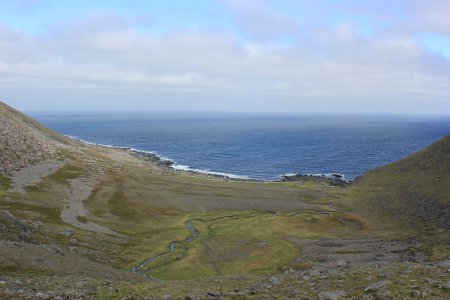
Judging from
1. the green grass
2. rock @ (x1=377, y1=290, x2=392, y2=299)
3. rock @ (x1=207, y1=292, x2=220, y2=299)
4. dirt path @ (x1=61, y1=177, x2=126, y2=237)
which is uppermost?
rock @ (x1=377, y1=290, x2=392, y2=299)

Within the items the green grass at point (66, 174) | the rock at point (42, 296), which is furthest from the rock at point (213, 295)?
the green grass at point (66, 174)

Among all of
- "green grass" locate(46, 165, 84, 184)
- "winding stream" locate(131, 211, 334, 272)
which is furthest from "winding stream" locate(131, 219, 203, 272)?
"green grass" locate(46, 165, 84, 184)

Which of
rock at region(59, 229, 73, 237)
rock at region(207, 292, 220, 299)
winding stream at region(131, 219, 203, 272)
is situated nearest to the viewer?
rock at region(207, 292, 220, 299)

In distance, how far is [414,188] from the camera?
104125 mm

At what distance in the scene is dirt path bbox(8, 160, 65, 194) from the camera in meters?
84.4

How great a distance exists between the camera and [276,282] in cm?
2961

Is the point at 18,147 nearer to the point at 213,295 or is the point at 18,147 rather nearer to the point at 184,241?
the point at 184,241

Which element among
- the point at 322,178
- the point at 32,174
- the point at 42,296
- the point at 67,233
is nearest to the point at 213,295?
the point at 42,296

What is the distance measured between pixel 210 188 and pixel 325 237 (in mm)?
49734

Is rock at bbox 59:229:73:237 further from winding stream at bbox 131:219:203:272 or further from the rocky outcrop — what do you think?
the rocky outcrop

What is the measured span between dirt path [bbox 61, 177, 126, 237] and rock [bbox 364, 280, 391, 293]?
51.7m

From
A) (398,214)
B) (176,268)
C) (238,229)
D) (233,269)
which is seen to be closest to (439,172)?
(398,214)

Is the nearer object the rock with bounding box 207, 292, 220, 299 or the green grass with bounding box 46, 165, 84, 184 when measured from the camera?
the rock with bounding box 207, 292, 220, 299

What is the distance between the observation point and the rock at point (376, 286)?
24.7 m
